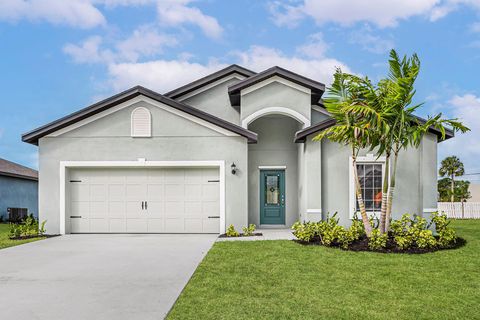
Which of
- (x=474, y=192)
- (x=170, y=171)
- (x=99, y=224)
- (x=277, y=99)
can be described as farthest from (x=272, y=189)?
(x=474, y=192)

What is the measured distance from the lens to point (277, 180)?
17.1 metres

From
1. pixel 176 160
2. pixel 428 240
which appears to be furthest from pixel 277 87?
pixel 428 240

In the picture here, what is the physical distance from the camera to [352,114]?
12383 millimetres

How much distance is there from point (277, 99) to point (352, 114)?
397 cm

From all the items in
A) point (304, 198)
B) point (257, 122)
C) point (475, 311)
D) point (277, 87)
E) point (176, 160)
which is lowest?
point (475, 311)

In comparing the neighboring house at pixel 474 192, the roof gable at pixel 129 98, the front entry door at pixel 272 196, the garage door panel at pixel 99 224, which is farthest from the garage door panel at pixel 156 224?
the neighboring house at pixel 474 192

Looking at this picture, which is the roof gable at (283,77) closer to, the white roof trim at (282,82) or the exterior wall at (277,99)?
the white roof trim at (282,82)

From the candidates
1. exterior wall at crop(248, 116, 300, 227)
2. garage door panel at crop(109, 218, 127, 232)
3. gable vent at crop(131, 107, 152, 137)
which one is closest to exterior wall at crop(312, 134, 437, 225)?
exterior wall at crop(248, 116, 300, 227)

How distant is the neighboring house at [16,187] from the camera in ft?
79.5

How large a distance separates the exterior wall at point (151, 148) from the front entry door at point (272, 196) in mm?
2645

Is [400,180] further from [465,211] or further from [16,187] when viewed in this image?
[16,187]

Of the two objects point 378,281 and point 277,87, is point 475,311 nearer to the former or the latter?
point 378,281

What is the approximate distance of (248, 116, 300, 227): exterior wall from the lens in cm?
1689

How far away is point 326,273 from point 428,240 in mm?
4265
